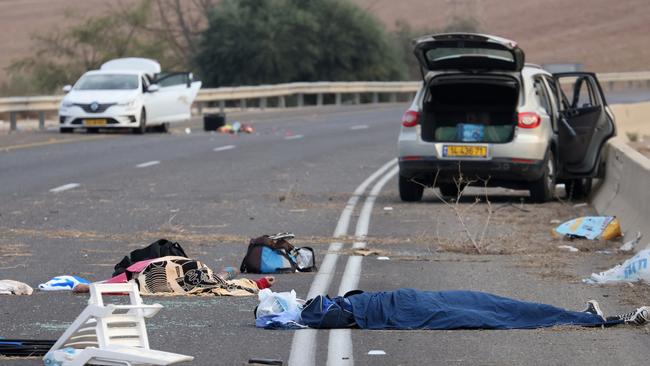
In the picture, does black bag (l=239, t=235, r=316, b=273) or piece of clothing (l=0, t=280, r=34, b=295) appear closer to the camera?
piece of clothing (l=0, t=280, r=34, b=295)

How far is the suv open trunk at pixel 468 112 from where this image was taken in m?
17.7

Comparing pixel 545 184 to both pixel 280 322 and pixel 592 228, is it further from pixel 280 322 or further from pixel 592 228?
pixel 280 322

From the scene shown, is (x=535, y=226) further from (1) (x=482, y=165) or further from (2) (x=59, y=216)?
(2) (x=59, y=216)

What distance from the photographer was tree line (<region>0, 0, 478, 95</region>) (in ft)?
195

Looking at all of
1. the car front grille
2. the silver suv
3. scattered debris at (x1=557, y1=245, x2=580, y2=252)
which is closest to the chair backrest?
scattered debris at (x1=557, y1=245, x2=580, y2=252)

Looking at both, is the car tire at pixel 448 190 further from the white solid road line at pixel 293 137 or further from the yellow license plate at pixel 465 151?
the white solid road line at pixel 293 137

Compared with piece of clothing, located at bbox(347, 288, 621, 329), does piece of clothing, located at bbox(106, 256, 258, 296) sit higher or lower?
lower

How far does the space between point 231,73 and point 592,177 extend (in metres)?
46.2

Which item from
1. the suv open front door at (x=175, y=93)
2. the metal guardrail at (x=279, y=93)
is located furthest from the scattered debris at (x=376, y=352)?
the metal guardrail at (x=279, y=93)

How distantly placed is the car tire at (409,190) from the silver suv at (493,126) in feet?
0.04

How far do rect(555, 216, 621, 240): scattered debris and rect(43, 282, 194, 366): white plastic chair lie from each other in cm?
714

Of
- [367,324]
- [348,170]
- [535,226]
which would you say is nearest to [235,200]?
[535,226]

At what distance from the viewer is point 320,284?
10625 millimetres

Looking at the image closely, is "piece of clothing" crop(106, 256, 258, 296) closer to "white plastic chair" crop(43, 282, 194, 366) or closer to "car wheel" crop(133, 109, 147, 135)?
"white plastic chair" crop(43, 282, 194, 366)
